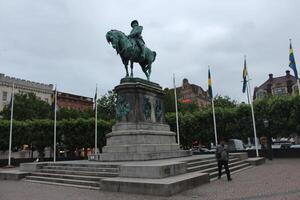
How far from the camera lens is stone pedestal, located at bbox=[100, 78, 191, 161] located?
17.0 meters

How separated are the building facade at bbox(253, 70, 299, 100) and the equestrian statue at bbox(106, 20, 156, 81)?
6608 centimetres

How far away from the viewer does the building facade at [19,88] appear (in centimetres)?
6134

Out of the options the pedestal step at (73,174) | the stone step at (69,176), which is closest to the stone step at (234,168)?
the pedestal step at (73,174)

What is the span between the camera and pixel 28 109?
49500mm

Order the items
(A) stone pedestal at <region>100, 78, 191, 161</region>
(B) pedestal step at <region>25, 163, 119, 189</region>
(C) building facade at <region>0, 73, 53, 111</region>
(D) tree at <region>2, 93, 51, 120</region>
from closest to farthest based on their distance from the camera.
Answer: (B) pedestal step at <region>25, 163, 119, 189</region> → (A) stone pedestal at <region>100, 78, 191, 161</region> → (D) tree at <region>2, 93, 51, 120</region> → (C) building facade at <region>0, 73, 53, 111</region>

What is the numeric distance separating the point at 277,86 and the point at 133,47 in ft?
254

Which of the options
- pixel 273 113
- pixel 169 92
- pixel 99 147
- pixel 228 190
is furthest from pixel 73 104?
pixel 228 190

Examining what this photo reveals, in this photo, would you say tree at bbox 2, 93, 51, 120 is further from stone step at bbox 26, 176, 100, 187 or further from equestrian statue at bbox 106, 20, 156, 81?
stone step at bbox 26, 176, 100, 187

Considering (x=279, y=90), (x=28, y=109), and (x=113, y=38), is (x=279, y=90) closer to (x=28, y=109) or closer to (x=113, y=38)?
(x=28, y=109)

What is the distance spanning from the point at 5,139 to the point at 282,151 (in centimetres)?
3420

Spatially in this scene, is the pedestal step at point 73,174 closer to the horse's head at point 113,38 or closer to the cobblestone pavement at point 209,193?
the cobblestone pavement at point 209,193

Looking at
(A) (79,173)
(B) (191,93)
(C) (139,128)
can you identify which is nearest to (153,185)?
(A) (79,173)

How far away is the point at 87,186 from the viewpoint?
487 inches

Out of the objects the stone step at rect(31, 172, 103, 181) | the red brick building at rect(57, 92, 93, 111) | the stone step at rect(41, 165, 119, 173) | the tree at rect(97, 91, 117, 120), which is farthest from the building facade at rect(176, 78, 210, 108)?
the stone step at rect(31, 172, 103, 181)
